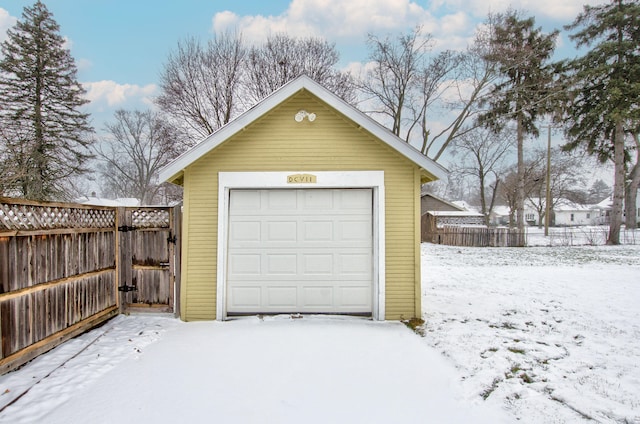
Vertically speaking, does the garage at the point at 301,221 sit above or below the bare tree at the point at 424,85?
below

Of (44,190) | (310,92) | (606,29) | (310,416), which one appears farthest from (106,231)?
(606,29)

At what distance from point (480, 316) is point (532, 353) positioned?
1656 millimetres

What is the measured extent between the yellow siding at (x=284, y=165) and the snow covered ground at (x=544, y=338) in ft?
3.60

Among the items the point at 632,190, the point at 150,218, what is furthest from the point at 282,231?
the point at 632,190

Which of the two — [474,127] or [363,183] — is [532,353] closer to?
[363,183]

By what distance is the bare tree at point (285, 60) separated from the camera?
20.9 m

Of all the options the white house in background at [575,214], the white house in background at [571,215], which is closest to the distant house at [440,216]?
the white house in background at [571,215]

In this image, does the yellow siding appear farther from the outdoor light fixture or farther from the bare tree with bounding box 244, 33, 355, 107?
the bare tree with bounding box 244, 33, 355, 107

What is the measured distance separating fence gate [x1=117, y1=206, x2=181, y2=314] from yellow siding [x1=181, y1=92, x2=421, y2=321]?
31 cm

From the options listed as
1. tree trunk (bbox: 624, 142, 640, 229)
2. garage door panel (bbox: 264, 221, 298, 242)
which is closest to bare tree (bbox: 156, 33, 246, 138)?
garage door panel (bbox: 264, 221, 298, 242)

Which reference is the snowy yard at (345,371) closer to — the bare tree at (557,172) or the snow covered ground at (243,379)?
the snow covered ground at (243,379)

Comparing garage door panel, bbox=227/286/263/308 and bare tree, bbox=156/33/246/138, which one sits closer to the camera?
garage door panel, bbox=227/286/263/308

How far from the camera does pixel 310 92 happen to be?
17.9 feet

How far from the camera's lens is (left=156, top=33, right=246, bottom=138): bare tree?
20234 mm
